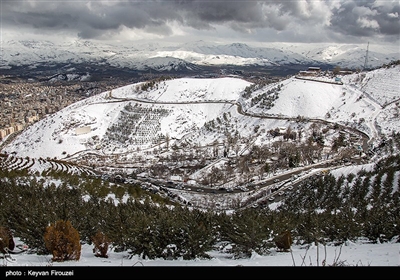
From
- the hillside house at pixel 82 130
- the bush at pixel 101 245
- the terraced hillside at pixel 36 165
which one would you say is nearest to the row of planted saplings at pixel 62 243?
the bush at pixel 101 245

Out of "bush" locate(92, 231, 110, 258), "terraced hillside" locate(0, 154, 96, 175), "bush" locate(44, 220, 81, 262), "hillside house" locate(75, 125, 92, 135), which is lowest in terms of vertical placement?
"terraced hillside" locate(0, 154, 96, 175)

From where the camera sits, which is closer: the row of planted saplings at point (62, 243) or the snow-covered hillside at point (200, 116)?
the row of planted saplings at point (62, 243)

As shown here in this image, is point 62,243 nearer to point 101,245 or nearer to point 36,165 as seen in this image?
point 101,245

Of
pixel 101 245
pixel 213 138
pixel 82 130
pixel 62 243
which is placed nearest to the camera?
pixel 62 243

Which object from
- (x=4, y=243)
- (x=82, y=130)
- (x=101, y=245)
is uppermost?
(x=4, y=243)

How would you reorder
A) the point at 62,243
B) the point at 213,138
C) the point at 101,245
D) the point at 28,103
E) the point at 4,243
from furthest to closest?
the point at 28,103 → the point at 213,138 → the point at 101,245 → the point at 4,243 → the point at 62,243

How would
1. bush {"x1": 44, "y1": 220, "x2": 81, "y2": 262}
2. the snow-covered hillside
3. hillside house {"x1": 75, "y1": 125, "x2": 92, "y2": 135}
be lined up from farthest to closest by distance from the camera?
1. hillside house {"x1": 75, "y1": 125, "x2": 92, "y2": 135}
2. the snow-covered hillside
3. bush {"x1": 44, "y1": 220, "x2": 81, "y2": 262}

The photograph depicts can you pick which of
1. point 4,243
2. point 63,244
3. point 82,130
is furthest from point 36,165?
point 63,244

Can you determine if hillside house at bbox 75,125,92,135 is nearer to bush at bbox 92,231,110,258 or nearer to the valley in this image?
the valley

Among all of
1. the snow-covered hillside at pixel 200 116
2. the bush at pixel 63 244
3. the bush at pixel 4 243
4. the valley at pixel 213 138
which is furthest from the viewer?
the snow-covered hillside at pixel 200 116

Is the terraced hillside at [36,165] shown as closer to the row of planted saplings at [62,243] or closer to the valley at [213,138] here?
the valley at [213,138]

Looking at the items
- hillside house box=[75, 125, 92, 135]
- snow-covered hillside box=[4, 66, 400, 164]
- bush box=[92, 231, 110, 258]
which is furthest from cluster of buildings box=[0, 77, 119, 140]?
bush box=[92, 231, 110, 258]

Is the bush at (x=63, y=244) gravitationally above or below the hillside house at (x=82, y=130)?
above
